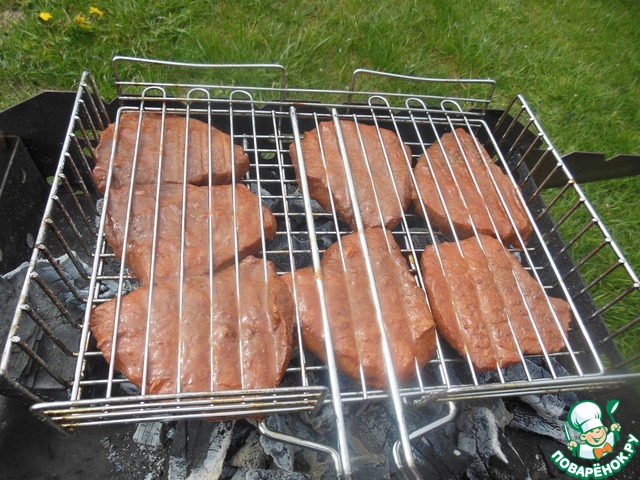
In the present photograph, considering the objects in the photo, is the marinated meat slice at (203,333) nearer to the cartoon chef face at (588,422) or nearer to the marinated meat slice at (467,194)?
the marinated meat slice at (467,194)

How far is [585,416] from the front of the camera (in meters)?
2.23

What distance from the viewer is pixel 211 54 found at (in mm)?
3656

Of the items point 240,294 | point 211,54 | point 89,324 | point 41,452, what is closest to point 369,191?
point 240,294

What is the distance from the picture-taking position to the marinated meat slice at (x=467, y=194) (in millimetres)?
2328

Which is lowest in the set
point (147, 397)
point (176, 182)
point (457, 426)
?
point (457, 426)

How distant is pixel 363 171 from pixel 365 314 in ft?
2.82

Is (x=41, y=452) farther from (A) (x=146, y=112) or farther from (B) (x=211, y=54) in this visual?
(B) (x=211, y=54)

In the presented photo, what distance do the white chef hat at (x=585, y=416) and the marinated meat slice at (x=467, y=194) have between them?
34.0 inches

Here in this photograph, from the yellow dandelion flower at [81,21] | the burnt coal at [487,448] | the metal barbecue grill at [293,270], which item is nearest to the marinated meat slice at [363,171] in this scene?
the metal barbecue grill at [293,270]

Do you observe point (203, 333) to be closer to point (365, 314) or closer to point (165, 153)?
point (365, 314)

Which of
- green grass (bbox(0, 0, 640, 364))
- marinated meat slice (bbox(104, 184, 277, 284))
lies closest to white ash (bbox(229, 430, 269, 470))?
marinated meat slice (bbox(104, 184, 277, 284))

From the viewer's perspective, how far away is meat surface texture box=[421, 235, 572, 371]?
6.35 feet

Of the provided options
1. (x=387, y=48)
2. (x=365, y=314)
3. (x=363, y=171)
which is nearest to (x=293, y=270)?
(x=365, y=314)

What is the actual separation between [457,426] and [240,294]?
1187mm
